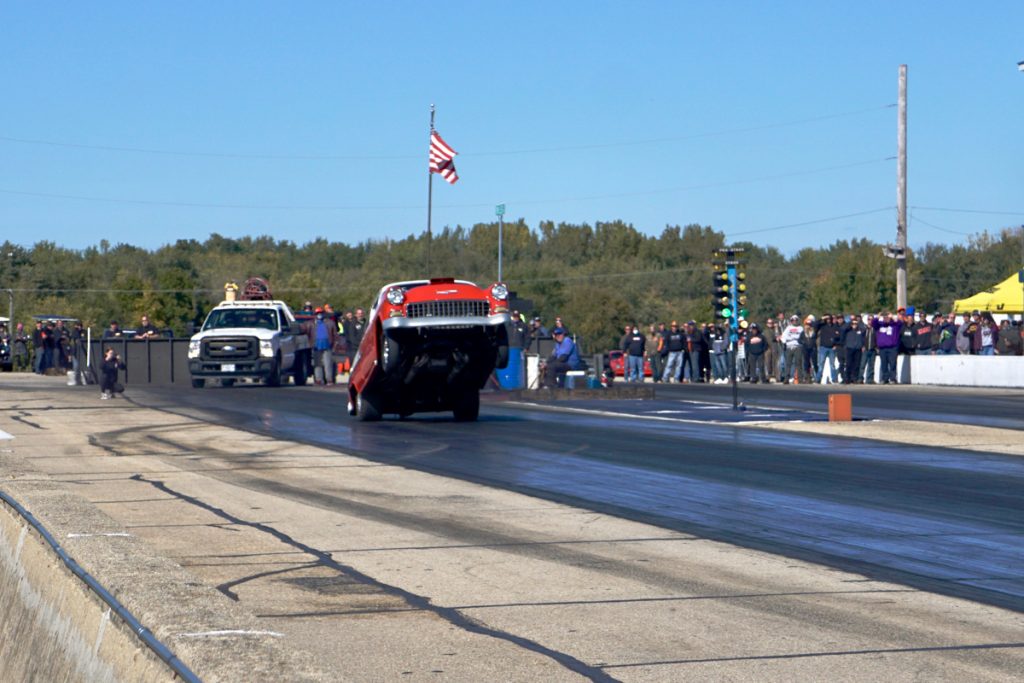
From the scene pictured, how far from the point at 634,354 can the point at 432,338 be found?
21630mm

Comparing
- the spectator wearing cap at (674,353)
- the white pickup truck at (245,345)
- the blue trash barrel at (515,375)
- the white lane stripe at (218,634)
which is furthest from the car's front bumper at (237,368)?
the white lane stripe at (218,634)

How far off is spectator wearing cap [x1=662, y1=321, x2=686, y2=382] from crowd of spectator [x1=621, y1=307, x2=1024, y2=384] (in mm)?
30

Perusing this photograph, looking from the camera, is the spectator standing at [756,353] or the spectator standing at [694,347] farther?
the spectator standing at [694,347]

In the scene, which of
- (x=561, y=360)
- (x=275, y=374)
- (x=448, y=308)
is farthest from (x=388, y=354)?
(x=275, y=374)

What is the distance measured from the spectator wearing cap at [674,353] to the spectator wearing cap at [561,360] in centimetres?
893

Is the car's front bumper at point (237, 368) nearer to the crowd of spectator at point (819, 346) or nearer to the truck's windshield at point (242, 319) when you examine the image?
the truck's windshield at point (242, 319)

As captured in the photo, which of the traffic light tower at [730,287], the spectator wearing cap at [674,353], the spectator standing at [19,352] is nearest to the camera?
the traffic light tower at [730,287]

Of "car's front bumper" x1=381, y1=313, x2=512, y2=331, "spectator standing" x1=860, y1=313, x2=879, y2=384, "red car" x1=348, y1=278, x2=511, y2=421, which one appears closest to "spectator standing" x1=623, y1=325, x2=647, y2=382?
"spectator standing" x1=860, y1=313, x2=879, y2=384

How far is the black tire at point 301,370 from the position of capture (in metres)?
39.7

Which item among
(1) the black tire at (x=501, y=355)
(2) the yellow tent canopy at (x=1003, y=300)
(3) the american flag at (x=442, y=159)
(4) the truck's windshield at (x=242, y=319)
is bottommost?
(1) the black tire at (x=501, y=355)

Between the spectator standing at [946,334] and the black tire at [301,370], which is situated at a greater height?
the spectator standing at [946,334]

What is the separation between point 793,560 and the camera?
948 centimetres

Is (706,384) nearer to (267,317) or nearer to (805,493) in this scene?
(267,317)

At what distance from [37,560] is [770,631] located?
372 cm
